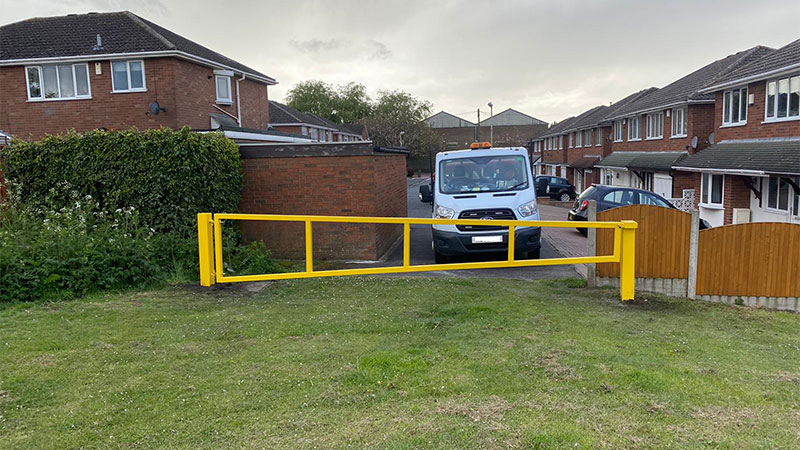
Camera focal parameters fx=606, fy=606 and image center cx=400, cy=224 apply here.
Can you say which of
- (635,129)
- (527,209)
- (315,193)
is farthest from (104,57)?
(635,129)

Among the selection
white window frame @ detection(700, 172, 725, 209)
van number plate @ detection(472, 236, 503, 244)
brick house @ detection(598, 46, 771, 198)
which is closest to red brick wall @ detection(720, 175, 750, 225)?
white window frame @ detection(700, 172, 725, 209)

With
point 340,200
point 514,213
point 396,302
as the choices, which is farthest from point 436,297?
point 340,200

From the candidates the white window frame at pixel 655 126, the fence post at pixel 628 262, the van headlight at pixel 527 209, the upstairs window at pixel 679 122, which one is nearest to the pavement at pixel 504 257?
the van headlight at pixel 527 209

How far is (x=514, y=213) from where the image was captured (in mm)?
10805

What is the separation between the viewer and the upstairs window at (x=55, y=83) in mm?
21703

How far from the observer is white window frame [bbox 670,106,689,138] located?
26.4m

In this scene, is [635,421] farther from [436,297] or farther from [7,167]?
[7,167]

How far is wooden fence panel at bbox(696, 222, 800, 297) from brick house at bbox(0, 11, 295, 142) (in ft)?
49.9

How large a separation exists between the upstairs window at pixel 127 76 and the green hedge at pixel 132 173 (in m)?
11.6

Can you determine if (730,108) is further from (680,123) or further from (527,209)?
(527,209)

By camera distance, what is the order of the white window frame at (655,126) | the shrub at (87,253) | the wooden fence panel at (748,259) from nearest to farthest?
1. the shrub at (87,253)
2. the wooden fence panel at (748,259)
3. the white window frame at (655,126)

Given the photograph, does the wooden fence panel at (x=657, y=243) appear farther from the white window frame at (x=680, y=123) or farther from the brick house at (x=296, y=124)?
the brick house at (x=296, y=124)

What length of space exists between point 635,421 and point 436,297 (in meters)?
4.05

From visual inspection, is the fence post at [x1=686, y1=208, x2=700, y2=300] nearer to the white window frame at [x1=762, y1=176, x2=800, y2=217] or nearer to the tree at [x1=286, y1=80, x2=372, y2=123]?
the white window frame at [x1=762, y1=176, x2=800, y2=217]
